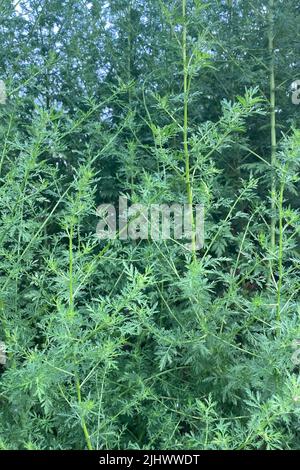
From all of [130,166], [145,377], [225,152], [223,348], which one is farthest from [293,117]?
[145,377]

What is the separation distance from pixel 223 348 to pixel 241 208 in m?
0.87

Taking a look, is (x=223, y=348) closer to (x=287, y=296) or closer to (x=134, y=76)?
(x=287, y=296)

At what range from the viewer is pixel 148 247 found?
2535 mm

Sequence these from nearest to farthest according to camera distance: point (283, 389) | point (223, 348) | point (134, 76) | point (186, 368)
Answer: point (283, 389), point (223, 348), point (186, 368), point (134, 76)

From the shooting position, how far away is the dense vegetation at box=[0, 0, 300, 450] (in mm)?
2229

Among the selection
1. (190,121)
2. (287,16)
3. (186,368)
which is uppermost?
(287,16)

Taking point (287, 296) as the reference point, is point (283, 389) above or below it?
below

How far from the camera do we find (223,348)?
2475 mm

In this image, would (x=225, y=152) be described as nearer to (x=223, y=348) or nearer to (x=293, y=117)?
(x=293, y=117)

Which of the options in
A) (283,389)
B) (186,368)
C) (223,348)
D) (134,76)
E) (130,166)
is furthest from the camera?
(134,76)

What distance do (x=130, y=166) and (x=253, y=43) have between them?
885 mm

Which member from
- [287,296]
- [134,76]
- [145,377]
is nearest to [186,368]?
[145,377]

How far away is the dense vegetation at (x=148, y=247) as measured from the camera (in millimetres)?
2229

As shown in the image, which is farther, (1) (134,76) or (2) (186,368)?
(1) (134,76)
